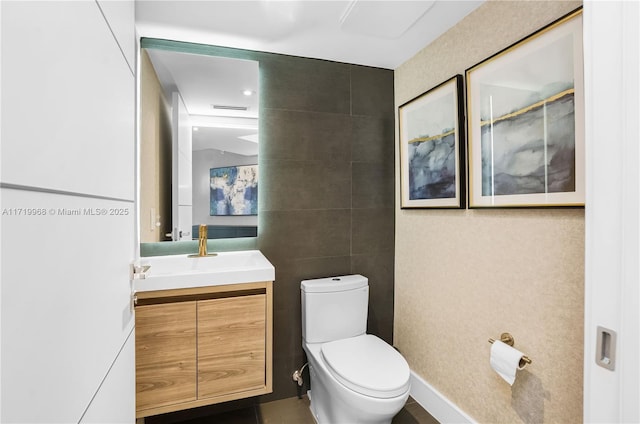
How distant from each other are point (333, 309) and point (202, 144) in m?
1.39

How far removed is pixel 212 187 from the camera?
2066 millimetres

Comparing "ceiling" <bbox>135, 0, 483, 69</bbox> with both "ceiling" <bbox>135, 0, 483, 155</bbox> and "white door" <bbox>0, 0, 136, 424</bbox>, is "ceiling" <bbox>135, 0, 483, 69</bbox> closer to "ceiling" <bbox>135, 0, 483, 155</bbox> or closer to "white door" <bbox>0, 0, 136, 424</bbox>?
"ceiling" <bbox>135, 0, 483, 155</bbox>

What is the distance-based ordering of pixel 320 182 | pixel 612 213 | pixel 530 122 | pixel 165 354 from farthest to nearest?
1. pixel 320 182
2. pixel 165 354
3. pixel 530 122
4. pixel 612 213

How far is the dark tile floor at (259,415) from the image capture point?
72.2 inches

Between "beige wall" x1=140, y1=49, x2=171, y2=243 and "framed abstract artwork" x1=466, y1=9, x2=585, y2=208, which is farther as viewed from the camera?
"beige wall" x1=140, y1=49, x2=171, y2=243

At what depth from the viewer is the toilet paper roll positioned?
130 cm

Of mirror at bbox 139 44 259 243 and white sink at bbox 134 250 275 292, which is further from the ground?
mirror at bbox 139 44 259 243

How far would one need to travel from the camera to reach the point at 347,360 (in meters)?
1.64

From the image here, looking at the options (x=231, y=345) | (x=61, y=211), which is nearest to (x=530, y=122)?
(x=61, y=211)

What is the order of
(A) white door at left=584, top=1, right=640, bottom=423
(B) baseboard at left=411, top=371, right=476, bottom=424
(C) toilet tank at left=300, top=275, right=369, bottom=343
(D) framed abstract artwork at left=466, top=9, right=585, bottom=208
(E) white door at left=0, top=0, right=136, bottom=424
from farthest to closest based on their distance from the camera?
1. (C) toilet tank at left=300, top=275, right=369, bottom=343
2. (B) baseboard at left=411, top=371, right=476, bottom=424
3. (D) framed abstract artwork at left=466, top=9, right=585, bottom=208
4. (A) white door at left=584, top=1, right=640, bottom=423
5. (E) white door at left=0, top=0, right=136, bottom=424

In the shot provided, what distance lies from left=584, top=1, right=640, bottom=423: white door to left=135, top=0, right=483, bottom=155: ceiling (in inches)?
40.1

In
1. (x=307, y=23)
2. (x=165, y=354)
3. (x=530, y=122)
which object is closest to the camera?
(x=530, y=122)

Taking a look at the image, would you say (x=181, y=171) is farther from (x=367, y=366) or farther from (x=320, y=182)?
(x=367, y=366)

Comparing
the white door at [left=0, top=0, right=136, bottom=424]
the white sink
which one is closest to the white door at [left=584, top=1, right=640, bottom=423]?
the white door at [left=0, top=0, right=136, bottom=424]
